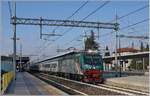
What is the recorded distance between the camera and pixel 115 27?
4669 cm

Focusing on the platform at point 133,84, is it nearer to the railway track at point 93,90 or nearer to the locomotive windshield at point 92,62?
the railway track at point 93,90

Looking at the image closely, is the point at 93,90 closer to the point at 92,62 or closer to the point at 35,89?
the point at 35,89

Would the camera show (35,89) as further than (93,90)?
No

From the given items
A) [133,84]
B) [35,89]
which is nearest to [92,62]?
[133,84]

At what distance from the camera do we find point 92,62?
1463 inches

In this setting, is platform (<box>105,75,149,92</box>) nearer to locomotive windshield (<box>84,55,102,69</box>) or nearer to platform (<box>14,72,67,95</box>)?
locomotive windshield (<box>84,55,102,69</box>)

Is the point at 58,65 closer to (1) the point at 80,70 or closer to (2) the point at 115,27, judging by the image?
(2) the point at 115,27

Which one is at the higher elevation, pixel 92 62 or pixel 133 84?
pixel 92 62

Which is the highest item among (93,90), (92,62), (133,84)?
(92,62)

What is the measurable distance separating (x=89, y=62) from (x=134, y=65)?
269 feet

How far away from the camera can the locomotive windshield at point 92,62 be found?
1454 inches

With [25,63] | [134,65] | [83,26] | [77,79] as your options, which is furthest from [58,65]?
[25,63]

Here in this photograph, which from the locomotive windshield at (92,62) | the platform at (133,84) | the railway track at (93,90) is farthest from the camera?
the locomotive windshield at (92,62)

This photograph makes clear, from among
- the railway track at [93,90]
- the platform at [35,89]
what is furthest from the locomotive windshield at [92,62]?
the platform at [35,89]
